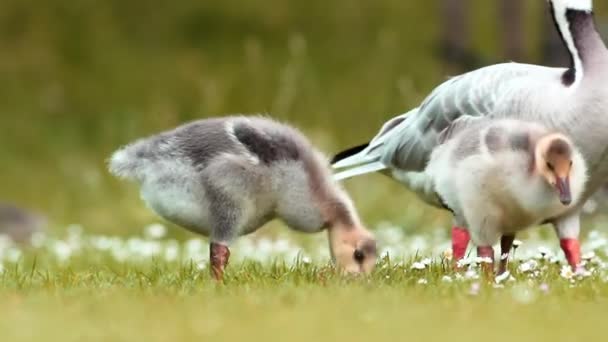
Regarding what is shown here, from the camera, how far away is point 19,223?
15.6m

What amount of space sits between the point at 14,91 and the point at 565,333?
59.5 ft

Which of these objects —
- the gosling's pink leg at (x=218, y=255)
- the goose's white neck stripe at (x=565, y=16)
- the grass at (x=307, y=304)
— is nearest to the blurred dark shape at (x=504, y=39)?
the goose's white neck stripe at (x=565, y=16)

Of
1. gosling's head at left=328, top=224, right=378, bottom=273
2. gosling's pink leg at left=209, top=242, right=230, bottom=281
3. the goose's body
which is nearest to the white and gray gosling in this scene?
gosling's head at left=328, top=224, right=378, bottom=273

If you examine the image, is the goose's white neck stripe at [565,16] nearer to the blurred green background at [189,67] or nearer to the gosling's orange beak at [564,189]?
the gosling's orange beak at [564,189]

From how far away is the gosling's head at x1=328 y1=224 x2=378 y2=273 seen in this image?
7.89 meters

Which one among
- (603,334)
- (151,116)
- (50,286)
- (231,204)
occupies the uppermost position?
(151,116)

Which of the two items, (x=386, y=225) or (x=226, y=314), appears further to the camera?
(x=386, y=225)

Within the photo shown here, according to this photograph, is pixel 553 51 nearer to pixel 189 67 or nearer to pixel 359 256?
pixel 189 67

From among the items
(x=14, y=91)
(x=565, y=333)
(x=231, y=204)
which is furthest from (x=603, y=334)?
(x=14, y=91)

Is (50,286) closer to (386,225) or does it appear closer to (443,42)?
(386,225)

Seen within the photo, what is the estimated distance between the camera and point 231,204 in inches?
308

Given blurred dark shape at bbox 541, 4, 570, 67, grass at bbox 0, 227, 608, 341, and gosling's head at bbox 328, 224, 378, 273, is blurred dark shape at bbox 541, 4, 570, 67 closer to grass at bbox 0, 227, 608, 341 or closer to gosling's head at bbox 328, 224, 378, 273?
grass at bbox 0, 227, 608, 341

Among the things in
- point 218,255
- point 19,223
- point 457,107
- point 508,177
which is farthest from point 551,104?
point 19,223

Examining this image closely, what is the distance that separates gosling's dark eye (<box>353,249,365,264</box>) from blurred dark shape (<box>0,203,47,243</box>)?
8.07 meters
